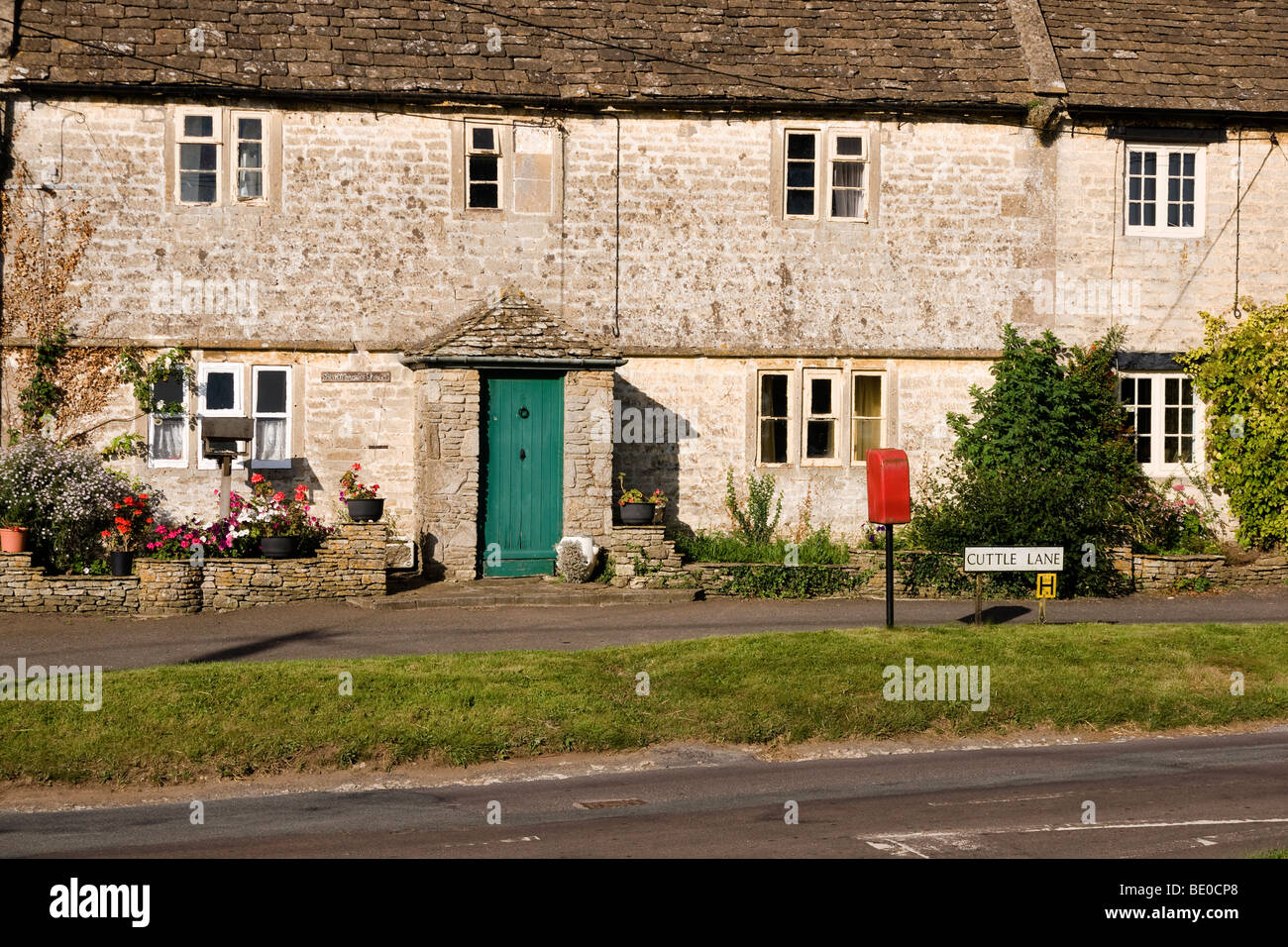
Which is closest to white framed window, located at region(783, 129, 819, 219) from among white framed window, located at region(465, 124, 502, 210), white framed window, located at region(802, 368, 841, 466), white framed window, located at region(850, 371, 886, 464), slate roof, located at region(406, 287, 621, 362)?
white framed window, located at region(802, 368, 841, 466)

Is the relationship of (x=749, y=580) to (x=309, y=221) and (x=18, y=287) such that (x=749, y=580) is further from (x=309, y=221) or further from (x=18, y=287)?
(x=18, y=287)

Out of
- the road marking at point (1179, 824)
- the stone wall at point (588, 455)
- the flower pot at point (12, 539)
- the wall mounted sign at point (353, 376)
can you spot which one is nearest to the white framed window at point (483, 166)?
the wall mounted sign at point (353, 376)

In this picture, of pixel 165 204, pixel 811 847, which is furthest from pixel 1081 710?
pixel 165 204

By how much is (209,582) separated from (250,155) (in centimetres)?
668

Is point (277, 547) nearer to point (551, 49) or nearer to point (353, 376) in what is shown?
point (353, 376)

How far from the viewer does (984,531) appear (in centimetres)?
1912

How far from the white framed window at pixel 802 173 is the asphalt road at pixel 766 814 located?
39.0ft

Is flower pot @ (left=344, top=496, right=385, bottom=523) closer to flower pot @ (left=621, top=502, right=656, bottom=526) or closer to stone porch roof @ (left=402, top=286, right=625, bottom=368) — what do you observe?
stone porch roof @ (left=402, top=286, right=625, bottom=368)

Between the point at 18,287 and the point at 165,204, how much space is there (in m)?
2.39

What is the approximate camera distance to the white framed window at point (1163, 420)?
22.3 metres

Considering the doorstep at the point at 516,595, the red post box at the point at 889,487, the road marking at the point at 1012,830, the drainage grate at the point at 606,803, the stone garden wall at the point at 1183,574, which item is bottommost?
the drainage grate at the point at 606,803

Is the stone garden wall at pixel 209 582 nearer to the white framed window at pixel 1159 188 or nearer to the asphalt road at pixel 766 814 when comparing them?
the asphalt road at pixel 766 814

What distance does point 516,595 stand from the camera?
18.2 m

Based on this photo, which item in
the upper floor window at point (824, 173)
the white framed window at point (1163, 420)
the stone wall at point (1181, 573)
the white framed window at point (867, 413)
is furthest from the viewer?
the white framed window at point (1163, 420)
